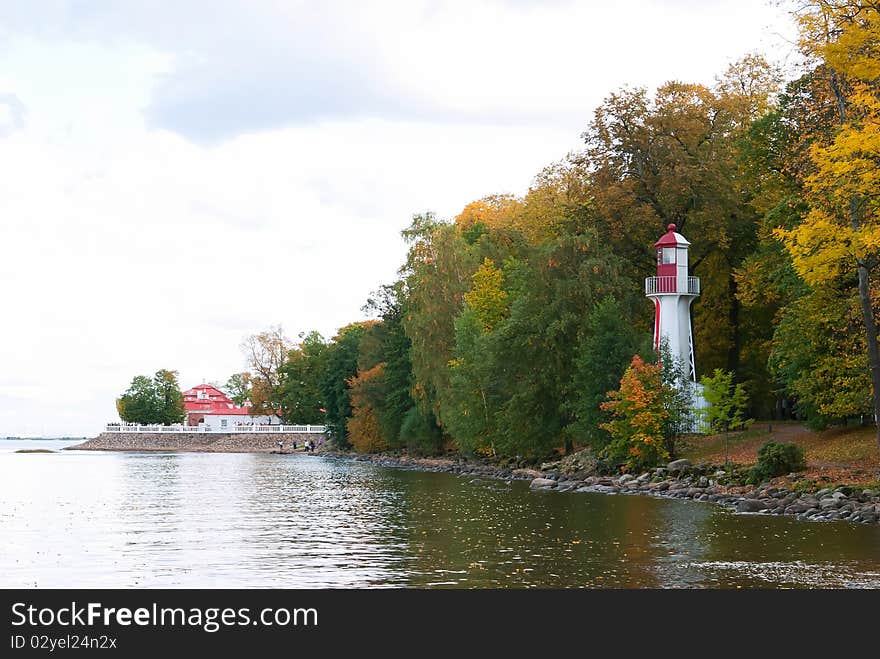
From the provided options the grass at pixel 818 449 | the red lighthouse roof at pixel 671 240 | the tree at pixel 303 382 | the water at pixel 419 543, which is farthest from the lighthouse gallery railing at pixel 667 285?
the tree at pixel 303 382

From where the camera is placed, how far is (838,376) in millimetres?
35750

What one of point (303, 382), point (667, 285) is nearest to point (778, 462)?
point (667, 285)

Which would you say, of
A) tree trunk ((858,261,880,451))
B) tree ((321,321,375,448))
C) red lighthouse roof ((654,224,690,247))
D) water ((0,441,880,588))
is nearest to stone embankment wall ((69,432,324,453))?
tree ((321,321,375,448))

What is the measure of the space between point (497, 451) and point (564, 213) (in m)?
13.6

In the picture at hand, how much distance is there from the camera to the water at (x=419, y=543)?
775 inches

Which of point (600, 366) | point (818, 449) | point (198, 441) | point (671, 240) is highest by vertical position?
point (671, 240)

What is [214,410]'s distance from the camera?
477ft

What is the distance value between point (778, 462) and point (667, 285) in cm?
1434

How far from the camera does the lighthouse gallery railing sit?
48531 mm

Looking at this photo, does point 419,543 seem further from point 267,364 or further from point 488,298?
point 267,364

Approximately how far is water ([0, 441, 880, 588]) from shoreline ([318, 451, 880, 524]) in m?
1.07

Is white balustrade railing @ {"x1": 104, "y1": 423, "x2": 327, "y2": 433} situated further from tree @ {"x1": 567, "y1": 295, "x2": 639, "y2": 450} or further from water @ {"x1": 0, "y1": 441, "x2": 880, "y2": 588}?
water @ {"x1": 0, "y1": 441, "x2": 880, "y2": 588}

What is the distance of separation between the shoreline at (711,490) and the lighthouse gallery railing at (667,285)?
905 cm

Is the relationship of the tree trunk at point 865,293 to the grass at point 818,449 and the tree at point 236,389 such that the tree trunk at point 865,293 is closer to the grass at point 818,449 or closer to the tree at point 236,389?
the grass at point 818,449
